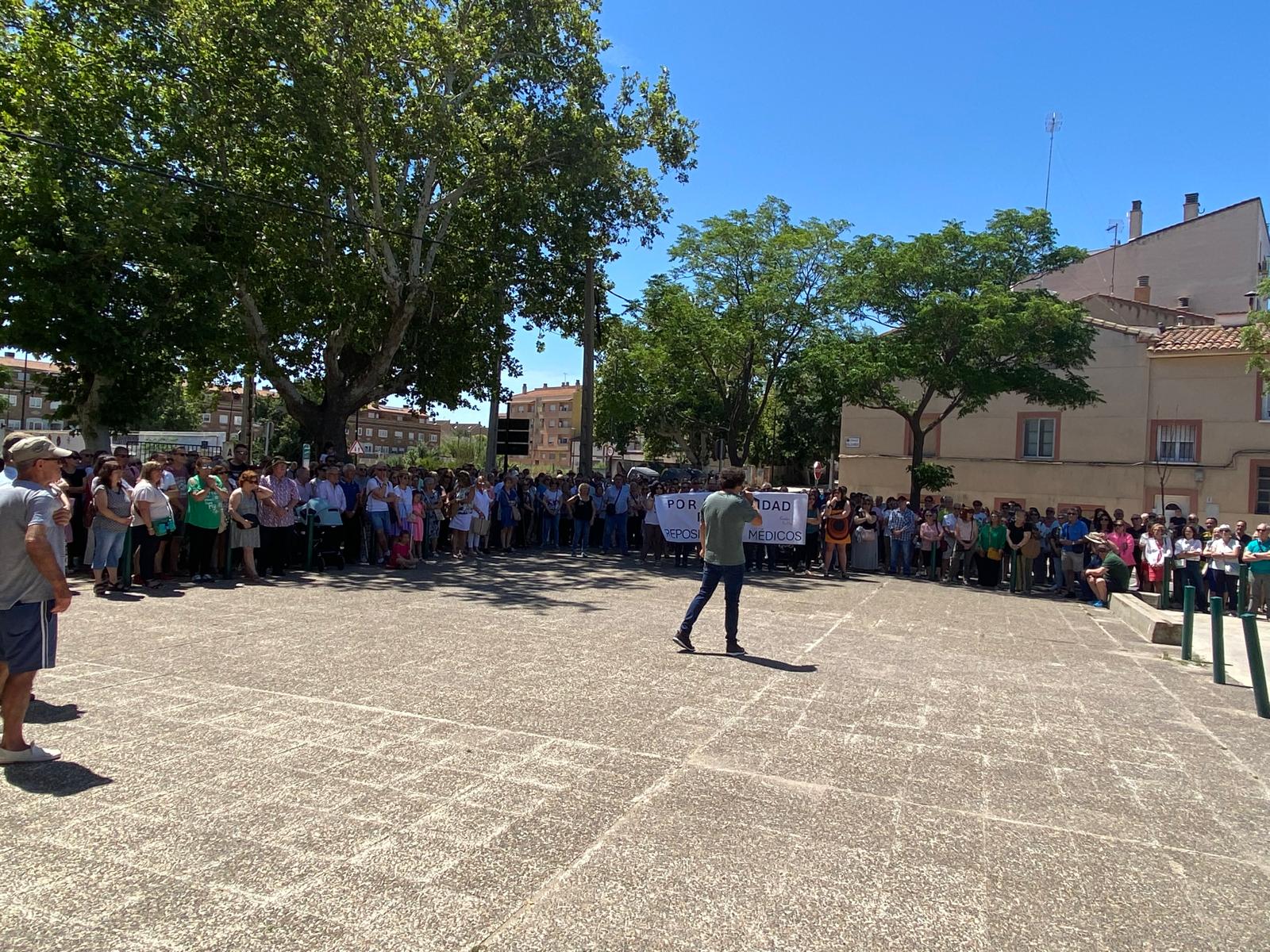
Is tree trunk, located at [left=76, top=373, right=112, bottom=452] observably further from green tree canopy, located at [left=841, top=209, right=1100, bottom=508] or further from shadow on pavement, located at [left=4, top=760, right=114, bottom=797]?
green tree canopy, located at [left=841, top=209, right=1100, bottom=508]

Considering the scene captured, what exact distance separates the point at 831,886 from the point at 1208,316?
131 ft

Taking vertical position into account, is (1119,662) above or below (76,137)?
below

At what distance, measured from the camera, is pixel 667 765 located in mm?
5352

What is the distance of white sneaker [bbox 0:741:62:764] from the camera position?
4.87 metres

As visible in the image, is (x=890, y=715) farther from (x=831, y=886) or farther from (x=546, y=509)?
(x=546, y=509)

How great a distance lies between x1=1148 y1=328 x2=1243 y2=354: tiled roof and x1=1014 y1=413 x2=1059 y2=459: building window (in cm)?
408

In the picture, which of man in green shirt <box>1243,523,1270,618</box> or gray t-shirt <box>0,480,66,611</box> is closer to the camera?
gray t-shirt <box>0,480,66,611</box>

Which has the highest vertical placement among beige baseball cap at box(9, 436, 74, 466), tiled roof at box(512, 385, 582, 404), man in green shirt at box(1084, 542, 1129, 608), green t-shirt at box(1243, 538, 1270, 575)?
tiled roof at box(512, 385, 582, 404)

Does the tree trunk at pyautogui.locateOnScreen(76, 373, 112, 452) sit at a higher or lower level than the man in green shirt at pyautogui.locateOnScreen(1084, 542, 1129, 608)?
higher

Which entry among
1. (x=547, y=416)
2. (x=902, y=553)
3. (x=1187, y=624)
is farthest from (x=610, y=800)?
(x=547, y=416)

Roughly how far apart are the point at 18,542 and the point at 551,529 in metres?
15.5

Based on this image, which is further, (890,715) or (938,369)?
(938,369)

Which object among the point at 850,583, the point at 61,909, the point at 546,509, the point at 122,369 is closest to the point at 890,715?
the point at 61,909

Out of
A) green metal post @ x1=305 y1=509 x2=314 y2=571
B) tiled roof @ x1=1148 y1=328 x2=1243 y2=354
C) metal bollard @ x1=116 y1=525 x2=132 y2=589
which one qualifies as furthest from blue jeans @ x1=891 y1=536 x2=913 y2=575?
tiled roof @ x1=1148 y1=328 x2=1243 y2=354
